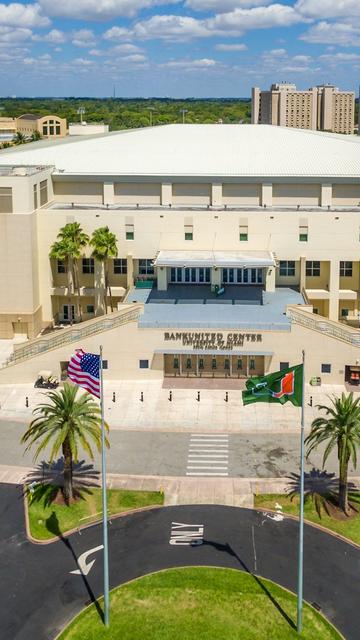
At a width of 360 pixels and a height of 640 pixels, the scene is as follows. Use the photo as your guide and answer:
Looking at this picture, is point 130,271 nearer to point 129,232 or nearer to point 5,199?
point 129,232

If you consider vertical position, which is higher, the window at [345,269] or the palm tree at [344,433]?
the window at [345,269]

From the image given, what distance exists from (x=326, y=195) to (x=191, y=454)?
119 feet

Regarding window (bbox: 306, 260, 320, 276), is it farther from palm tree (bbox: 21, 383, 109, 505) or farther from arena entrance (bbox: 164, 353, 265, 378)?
palm tree (bbox: 21, 383, 109, 505)

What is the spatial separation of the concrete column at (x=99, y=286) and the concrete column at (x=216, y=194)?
44.0 ft

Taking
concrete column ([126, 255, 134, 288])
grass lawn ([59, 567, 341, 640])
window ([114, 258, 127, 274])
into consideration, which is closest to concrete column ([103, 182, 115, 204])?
window ([114, 258, 127, 274])

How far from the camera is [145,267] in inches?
2699

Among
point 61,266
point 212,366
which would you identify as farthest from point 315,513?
Answer: point 61,266

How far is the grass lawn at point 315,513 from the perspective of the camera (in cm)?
3553

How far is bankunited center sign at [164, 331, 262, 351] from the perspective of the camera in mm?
55625

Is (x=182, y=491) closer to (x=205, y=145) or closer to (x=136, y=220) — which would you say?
(x=136, y=220)

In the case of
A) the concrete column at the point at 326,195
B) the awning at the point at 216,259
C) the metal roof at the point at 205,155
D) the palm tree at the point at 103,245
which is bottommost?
the awning at the point at 216,259

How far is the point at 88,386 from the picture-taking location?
31.8 meters

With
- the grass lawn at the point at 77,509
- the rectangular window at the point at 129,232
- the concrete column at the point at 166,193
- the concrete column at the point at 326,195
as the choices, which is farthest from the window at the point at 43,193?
the grass lawn at the point at 77,509

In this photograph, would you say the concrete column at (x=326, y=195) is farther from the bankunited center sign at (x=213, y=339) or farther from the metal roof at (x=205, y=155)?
the bankunited center sign at (x=213, y=339)
